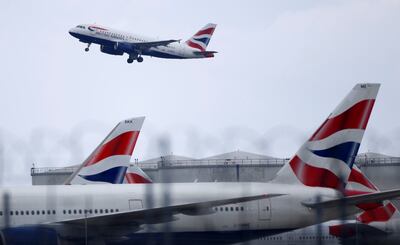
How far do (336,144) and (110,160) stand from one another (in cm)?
1181

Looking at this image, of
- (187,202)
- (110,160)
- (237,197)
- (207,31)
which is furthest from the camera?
(207,31)

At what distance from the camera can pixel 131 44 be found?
3063 inches

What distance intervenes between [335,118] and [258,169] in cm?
2194

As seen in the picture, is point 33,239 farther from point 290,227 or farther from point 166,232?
point 290,227

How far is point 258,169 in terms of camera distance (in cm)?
4709

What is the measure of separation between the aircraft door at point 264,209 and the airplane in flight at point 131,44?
5155cm

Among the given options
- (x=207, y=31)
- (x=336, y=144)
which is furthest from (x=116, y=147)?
(x=207, y=31)

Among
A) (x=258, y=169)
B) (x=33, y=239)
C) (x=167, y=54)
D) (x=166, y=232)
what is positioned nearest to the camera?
(x=166, y=232)

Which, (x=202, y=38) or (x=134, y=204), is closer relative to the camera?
(x=134, y=204)

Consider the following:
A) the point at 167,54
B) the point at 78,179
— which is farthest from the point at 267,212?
the point at 167,54

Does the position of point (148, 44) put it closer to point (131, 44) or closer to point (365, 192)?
point (131, 44)

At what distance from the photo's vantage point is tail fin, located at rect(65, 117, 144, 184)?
110ft

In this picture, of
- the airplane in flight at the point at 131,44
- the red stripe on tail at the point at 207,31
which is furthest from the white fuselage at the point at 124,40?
the red stripe on tail at the point at 207,31

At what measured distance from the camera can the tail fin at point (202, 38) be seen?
86750 millimetres
